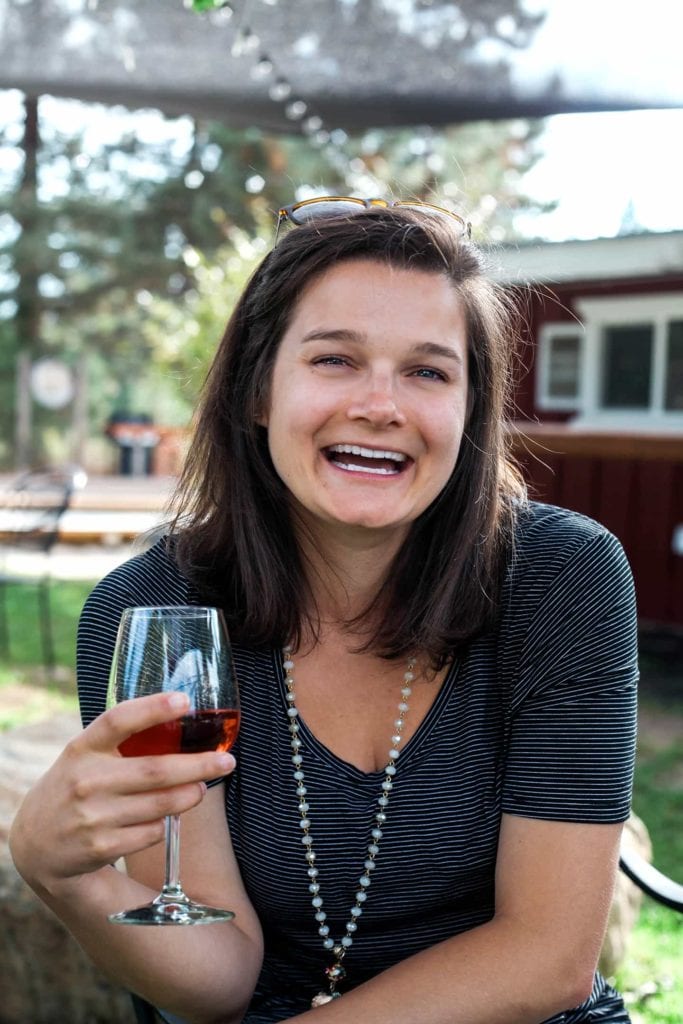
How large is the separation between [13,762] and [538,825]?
222 centimetres

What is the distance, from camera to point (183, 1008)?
5.59 feet

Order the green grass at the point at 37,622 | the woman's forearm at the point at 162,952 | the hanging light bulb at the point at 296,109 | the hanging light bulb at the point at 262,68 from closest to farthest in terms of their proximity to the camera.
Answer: the woman's forearm at the point at 162,952, the hanging light bulb at the point at 262,68, the hanging light bulb at the point at 296,109, the green grass at the point at 37,622

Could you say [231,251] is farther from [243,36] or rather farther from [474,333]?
[474,333]

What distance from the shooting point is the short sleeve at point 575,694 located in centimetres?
176

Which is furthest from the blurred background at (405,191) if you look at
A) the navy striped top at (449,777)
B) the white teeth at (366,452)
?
the navy striped top at (449,777)

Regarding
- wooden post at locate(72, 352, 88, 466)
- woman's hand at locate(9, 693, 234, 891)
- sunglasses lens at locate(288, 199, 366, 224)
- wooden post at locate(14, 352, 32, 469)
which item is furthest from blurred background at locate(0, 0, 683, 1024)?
wooden post at locate(72, 352, 88, 466)

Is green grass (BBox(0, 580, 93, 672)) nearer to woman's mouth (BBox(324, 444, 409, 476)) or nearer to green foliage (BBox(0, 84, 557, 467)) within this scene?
woman's mouth (BBox(324, 444, 409, 476))

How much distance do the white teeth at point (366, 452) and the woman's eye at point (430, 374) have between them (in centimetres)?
14

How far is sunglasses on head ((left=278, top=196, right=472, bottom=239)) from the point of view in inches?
78.7

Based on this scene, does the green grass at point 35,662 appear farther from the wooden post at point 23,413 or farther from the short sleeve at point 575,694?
the wooden post at point 23,413

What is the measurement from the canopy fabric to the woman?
1710 millimetres

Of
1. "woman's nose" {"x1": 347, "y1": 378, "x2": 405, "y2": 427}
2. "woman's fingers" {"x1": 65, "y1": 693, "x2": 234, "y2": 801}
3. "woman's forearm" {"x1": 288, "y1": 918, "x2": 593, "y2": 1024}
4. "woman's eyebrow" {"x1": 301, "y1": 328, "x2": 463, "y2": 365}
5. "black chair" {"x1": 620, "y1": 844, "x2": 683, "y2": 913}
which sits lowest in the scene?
"black chair" {"x1": 620, "y1": 844, "x2": 683, "y2": 913}

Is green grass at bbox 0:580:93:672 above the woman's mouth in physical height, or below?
below

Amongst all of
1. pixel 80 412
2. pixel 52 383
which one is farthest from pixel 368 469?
pixel 52 383
